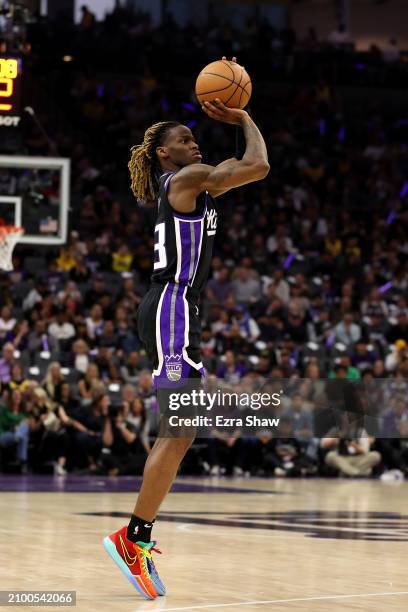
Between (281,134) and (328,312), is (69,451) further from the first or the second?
(281,134)

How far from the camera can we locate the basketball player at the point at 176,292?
18.0 feet

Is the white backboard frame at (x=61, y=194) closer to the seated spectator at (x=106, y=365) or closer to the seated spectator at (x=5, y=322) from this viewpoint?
the seated spectator at (x=106, y=365)

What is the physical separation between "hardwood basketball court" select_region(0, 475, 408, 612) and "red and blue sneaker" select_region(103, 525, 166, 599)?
0.24 ft

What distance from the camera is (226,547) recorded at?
7.39 metres

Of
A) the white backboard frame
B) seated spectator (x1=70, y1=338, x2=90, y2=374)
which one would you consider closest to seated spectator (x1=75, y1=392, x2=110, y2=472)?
seated spectator (x1=70, y1=338, x2=90, y2=374)

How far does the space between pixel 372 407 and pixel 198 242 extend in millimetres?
9192

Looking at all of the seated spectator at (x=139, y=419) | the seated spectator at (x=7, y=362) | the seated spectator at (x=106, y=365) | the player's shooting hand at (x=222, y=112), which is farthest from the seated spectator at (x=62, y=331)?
the player's shooting hand at (x=222, y=112)

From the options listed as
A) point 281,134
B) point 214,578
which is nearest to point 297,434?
point 214,578

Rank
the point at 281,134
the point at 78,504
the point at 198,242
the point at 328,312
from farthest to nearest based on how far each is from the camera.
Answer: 1. the point at 281,134
2. the point at 328,312
3. the point at 78,504
4. the point at 198,242

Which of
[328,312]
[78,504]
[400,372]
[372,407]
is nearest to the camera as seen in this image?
[78,504]

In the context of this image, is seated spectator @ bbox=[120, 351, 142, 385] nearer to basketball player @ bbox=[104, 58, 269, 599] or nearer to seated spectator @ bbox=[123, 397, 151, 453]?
seated spectator @ bbox=[123, 397, 151, 453]

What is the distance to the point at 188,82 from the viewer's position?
86.9ft

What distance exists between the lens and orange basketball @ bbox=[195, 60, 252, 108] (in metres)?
6.02

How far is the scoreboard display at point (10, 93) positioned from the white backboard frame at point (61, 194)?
0.49 m
